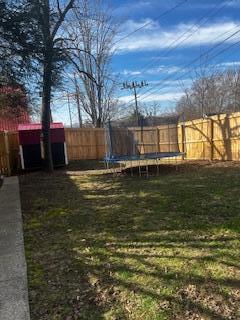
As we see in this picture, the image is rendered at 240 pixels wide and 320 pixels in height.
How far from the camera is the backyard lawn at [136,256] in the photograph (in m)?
3.49

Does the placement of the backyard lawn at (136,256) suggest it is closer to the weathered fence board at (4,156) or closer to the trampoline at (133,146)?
the trampoline at (133,146)

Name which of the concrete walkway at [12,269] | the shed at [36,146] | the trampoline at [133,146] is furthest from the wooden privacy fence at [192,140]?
the concrete walkway at [12,269]

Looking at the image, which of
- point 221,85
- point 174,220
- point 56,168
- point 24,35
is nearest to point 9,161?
point 56,168

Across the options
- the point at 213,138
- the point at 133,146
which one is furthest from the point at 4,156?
the point at 213,138

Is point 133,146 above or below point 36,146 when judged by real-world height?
below

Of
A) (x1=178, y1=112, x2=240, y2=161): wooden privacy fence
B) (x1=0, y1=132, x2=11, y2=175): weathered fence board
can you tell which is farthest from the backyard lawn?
(x1=0, y1=132, x2=11, y2=175): weathered fence board

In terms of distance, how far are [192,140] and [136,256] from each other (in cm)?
1513

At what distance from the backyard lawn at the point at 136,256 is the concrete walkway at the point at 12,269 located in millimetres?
98

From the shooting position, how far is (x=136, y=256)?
4691mm

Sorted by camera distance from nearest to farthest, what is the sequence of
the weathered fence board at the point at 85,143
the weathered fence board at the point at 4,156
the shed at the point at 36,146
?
1. the weathered fence board at the point at 4,156
2. the shed at the point at 36,146
3. the weathered fence board at the point at 85,143

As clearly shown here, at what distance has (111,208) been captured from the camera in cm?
→ 772

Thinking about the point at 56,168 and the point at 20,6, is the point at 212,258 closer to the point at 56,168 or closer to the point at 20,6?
the point at 20,6

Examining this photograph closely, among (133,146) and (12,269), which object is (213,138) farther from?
(12,269)

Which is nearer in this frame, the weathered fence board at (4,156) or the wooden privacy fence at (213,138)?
the wooden privacy fence at (213,138)
